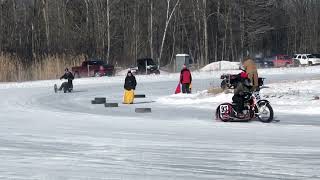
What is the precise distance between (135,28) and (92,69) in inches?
977

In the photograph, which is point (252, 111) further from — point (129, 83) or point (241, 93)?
point (129, 83)

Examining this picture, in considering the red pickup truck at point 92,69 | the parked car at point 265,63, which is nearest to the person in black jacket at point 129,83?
the red pickup truck at point 92,69

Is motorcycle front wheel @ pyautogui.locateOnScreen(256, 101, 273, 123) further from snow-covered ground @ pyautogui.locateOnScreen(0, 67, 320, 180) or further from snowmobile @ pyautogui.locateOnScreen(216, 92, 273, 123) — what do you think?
snow-covered ground @ pyautogui.locateOnScreen(0, 67, 320, 180)

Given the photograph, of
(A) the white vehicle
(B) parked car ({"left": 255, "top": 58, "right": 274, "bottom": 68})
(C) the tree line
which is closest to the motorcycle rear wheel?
(C) the tree line

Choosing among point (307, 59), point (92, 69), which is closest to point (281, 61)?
point (307, 59)

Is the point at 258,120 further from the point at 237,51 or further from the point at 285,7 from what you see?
the point at 285,7

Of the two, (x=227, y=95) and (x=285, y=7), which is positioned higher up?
(x=285, y=7)

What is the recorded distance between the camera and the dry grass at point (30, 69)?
149 feet

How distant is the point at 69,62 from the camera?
53.2 m

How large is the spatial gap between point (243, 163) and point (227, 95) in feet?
47.0

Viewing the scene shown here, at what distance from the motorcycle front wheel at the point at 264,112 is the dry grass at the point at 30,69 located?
31.6m

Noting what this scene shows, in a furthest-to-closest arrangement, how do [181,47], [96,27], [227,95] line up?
[181,47]
[96,27]
[227,95]

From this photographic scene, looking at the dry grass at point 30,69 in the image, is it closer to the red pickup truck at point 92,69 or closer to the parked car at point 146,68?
the red pickup truck at point 92,69

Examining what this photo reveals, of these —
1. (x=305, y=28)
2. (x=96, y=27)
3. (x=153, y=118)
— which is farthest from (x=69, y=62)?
(x=305, y=28)
